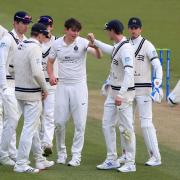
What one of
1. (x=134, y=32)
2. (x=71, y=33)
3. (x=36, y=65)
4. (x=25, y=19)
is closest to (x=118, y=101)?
(x=36, y=65)

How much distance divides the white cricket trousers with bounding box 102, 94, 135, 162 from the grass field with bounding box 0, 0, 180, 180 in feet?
1.33

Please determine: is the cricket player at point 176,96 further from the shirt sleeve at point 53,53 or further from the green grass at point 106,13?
the green grass at point 106,13

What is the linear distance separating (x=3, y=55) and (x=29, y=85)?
958 millimetres

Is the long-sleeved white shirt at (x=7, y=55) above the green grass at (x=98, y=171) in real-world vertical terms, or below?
above

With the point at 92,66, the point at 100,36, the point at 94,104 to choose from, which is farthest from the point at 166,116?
the point at 100,36

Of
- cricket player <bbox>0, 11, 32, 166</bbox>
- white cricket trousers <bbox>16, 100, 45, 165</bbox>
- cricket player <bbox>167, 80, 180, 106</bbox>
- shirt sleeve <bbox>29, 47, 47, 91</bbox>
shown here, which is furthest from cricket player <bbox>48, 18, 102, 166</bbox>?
cricket player <bbox>167, 80, 180, 106</bbox>

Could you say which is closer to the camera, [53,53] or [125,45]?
[125,45]

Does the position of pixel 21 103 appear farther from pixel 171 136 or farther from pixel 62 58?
pixel 171 136

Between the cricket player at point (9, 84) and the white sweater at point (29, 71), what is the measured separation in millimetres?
590

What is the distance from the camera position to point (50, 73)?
41.7ft

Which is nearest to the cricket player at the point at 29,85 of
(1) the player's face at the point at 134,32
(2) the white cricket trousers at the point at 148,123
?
(1) the player's face at the point at 134,32

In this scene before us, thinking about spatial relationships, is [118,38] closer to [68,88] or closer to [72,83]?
[72,83]

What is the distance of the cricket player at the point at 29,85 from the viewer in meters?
11.4

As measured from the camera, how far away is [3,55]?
12.1m
